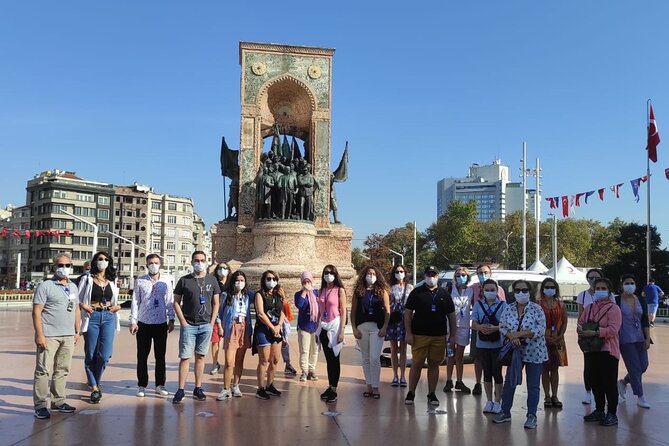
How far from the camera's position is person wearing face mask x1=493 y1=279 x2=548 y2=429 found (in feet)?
21.2

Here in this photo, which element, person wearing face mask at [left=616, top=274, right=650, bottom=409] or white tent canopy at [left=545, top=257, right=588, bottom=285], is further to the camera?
white tent canopy at [left=545, top=257, right=588, bottom=285]

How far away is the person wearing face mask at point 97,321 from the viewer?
7406 mm

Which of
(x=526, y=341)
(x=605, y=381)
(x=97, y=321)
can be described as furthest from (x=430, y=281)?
(x=97, y=321)

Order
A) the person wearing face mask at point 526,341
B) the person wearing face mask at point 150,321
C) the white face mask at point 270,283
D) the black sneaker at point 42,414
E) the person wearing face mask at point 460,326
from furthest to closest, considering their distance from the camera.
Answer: the person wearing face mask at point 460,326, the white face mask at point 270,283, the person wearing face mask at point 150,321, the person wearing face mask at point 526,341, the black sneaker at point 42,414

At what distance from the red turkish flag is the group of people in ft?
63.5

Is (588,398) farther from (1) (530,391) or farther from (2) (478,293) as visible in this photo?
(2) (478,293)

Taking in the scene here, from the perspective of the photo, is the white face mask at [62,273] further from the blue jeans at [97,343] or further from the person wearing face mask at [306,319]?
the person wearing face mask at [306,319]

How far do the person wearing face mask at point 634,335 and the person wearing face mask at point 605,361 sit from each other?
834mm

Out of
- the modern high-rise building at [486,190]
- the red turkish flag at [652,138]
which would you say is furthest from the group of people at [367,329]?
the modern high-rise building at [486,190]

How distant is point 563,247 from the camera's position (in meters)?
61.4

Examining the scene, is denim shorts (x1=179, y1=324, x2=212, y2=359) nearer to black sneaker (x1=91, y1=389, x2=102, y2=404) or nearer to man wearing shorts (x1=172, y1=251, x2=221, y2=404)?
man wearing shorts (x1=172, y1=251, x2=221, y2=404)

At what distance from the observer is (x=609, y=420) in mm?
6379

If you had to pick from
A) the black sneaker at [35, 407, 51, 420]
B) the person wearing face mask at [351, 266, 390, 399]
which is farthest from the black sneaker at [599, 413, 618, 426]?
the black sneaker at [35, 407, 51, 420]

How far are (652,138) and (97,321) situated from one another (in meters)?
23.6
